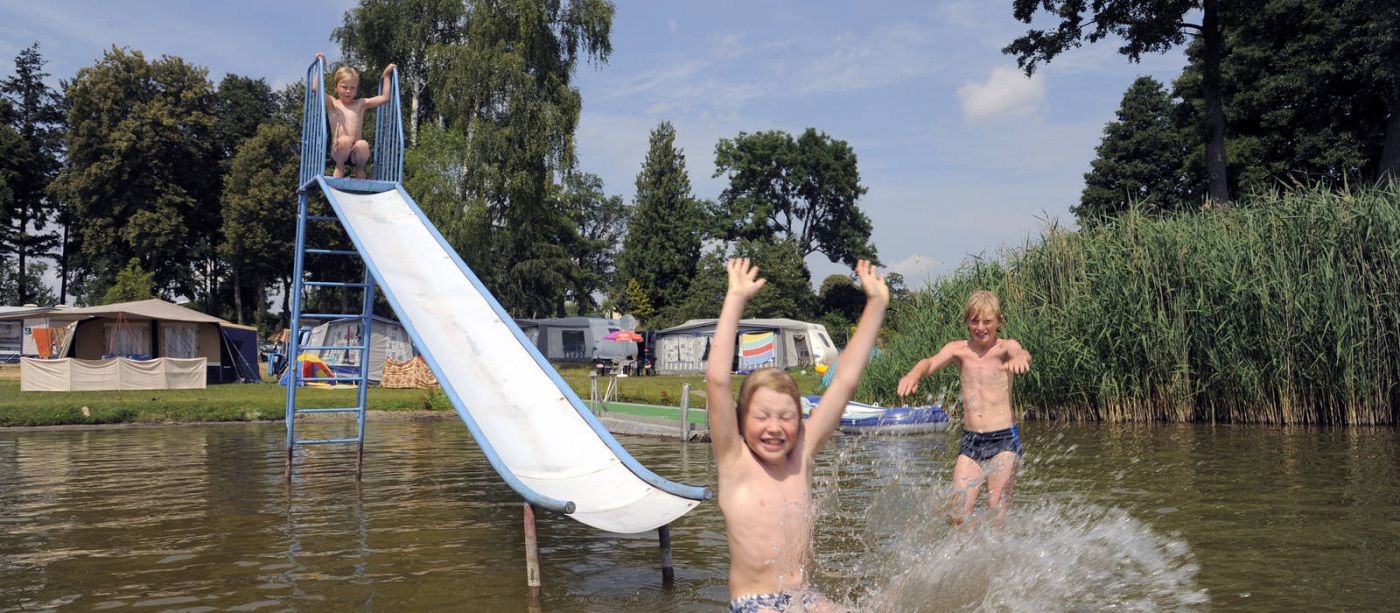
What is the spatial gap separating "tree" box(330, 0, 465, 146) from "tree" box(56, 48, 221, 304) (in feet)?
66.3

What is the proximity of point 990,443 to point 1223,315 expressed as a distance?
35.2ft

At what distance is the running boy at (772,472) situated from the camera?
3.89 meters

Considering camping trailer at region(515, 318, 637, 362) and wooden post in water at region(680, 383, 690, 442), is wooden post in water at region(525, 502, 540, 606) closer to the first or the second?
wooden post in water at region(680, 383, 690, 442)

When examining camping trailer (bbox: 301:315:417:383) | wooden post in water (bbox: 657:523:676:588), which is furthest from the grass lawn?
wooden post in water (bbox: 657:523:676:588)

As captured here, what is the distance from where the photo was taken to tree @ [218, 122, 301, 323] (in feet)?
173

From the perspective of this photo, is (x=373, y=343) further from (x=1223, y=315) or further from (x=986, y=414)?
(x=986, y=414)

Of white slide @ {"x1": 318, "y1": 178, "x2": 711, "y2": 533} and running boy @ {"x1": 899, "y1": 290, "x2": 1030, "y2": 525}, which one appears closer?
running boy @ {"x1": 899, "y1": 290, "x2": 1030, "y2": 525}

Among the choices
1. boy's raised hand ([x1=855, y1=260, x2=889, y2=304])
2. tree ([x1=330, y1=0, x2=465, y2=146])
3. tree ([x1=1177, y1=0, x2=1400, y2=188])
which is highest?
tree ([x1=330, y1=0, x2=465, y2=146])

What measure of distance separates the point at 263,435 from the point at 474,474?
7.59 m

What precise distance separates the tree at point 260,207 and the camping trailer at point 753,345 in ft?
70.8

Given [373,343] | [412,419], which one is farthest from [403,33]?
[412,419]

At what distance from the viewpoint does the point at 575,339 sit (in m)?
49.4

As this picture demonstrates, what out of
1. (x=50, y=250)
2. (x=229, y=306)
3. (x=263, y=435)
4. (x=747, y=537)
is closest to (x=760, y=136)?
(x=229, y=306)

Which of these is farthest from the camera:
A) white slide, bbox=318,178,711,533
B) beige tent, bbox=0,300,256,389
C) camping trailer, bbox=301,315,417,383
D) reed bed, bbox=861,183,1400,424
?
camping trailer, bbox=301,315,417,383
